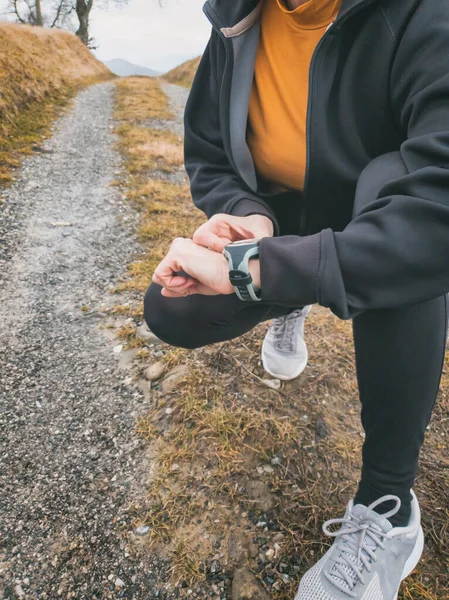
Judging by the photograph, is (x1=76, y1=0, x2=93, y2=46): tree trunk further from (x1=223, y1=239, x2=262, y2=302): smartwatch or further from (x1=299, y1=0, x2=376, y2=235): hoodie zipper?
(x1=223, y1=239, x2=262, y2=302): smartwatch

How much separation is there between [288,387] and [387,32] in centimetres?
171

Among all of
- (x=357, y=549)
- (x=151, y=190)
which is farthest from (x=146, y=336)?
(x=151, y=190)

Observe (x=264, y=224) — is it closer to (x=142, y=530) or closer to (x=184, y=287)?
(x=184, y=287)

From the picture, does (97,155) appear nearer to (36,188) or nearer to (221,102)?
(36,188)

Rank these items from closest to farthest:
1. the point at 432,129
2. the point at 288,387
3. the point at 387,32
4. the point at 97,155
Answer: the point at 432,129 < the point at 387,32 < the point at 288,387 < the point at 97,155

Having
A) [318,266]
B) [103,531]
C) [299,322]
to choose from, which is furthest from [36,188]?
[318,266]

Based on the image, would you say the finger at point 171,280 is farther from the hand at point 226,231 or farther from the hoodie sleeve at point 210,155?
the hoodie sleeve at point 210,155

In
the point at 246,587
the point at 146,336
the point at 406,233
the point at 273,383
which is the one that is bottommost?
the point at 246,587

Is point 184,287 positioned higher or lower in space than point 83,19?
Result: lower

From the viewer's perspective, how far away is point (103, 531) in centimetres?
166

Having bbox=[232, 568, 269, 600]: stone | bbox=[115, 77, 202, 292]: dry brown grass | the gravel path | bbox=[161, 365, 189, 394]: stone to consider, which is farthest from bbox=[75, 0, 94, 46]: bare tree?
bbox=[232, 568, 269, 600]: stone

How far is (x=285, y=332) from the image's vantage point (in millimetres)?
2336

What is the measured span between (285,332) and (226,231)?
0.97 metres

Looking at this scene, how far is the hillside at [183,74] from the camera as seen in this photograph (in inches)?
876
